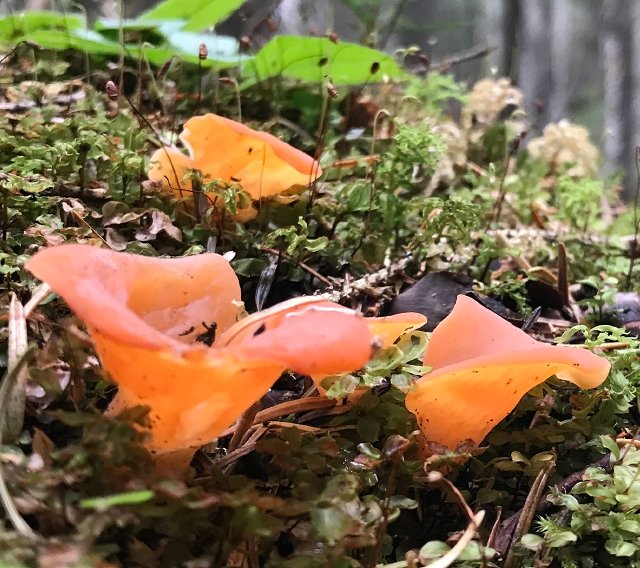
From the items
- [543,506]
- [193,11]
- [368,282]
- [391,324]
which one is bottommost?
[543,506]

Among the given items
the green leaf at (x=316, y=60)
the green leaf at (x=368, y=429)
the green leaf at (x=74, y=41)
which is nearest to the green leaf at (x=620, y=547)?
the green leaf at (x=368, y=429)

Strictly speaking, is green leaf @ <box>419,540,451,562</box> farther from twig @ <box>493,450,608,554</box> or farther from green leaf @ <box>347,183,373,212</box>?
green leaf @ <box>347,183,373,212</box>

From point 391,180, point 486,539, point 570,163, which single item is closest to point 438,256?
point 391,180

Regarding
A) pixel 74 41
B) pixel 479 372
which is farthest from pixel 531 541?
pixel 74 41

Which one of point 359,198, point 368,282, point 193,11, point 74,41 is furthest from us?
point 193,11

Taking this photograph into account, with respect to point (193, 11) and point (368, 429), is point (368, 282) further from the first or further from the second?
point (193, 11)

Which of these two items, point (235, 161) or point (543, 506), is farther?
point (235, 161)

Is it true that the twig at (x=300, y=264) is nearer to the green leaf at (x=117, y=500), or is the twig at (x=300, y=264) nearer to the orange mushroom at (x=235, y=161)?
the orange mushroom at (x=235, y=161)

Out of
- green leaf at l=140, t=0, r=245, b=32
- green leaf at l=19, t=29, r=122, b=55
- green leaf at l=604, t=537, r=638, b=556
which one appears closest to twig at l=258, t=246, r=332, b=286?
green leaf at l=604, t=537, r=638, b=556
